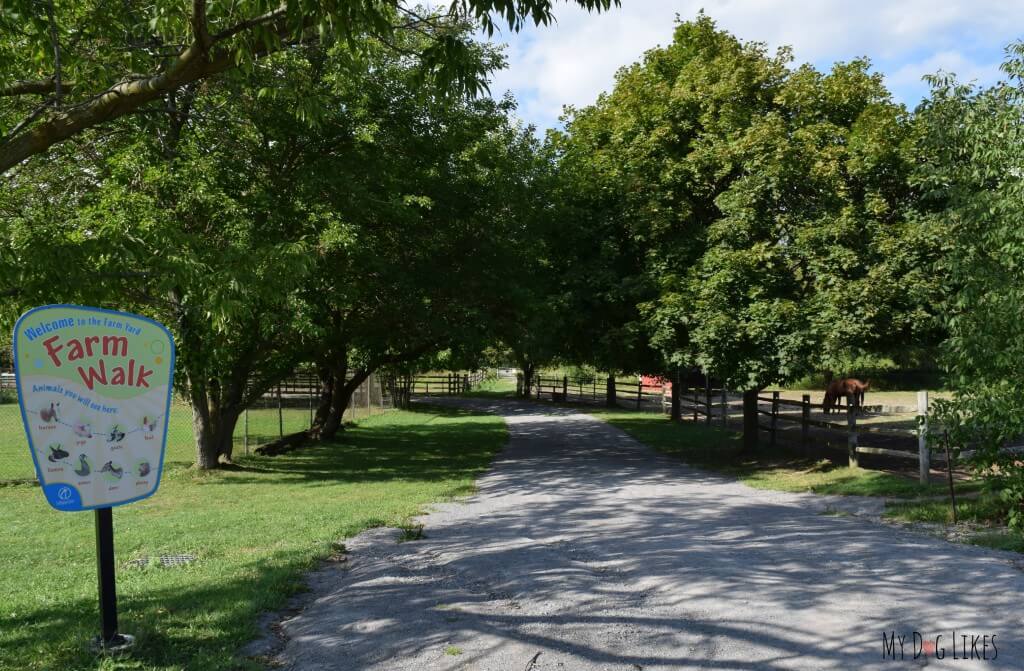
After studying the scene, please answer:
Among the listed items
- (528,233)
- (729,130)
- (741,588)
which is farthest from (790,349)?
(741,588)

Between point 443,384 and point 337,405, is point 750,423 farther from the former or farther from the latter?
point 443,384

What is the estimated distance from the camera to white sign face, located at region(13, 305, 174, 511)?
462cm

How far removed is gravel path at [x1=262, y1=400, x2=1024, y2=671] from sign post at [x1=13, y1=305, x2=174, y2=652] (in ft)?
4.81

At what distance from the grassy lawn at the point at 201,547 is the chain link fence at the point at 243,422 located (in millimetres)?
2052

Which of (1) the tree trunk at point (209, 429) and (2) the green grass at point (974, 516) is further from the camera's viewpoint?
(1) the tree trunk at point (209, 429)

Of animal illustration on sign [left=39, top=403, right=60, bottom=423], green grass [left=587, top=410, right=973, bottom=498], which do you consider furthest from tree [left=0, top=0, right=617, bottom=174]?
green grass [left=587, top=410, right=973, bottom=498]

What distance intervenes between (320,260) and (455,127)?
15.6ft

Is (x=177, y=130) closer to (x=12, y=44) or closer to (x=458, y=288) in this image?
(x=12, y=44)

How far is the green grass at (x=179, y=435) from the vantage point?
17047mm

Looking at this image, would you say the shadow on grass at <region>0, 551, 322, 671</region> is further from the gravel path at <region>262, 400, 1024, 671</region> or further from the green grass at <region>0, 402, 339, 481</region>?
the green grass at <region>0, 402, 339, 481</region>

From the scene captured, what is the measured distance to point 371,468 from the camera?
674 inches

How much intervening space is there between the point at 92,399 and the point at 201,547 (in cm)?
428

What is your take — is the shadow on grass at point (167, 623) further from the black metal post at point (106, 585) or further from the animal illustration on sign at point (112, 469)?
the animal illustration on sign at point (112, 469)

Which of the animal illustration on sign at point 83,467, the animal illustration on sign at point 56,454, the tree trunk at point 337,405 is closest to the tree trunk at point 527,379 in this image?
the tree trunk at point 337,405
